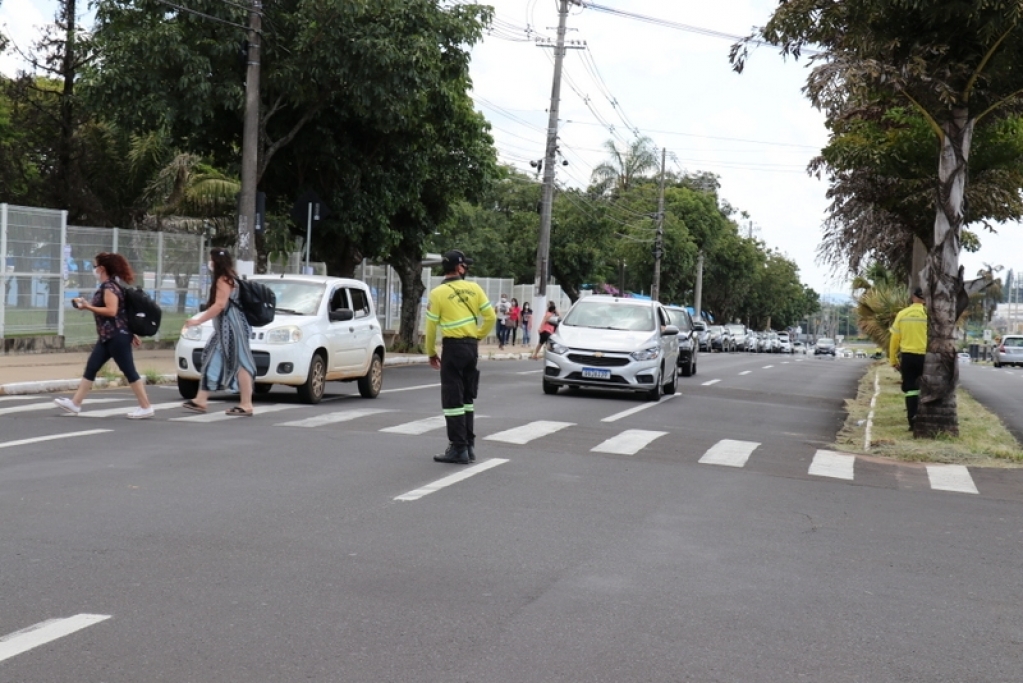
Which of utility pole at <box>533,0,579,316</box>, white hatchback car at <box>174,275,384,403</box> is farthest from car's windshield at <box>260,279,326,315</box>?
utility pole at <box>533,0,579,316</box>

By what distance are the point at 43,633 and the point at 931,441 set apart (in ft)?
42.6

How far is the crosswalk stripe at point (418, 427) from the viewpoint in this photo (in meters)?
14.3

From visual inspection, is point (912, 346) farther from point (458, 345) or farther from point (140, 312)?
point (140, 312)

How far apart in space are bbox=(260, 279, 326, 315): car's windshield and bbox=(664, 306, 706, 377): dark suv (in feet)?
47.4

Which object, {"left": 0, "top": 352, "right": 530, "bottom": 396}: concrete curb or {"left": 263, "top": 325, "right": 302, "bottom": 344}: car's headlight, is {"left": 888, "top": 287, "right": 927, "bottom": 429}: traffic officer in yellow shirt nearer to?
{"left": 0, "top": 352, "right": 530, "bottom": 396}: concrete curb

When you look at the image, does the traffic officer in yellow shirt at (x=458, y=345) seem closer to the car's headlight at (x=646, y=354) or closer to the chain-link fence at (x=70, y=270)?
the car's headlight at (x=646, y=354)

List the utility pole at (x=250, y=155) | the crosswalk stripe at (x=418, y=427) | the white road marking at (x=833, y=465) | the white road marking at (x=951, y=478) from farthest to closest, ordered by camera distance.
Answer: the utility pole at (x=250, y=155) < the crosswalk stripe at (x=418, y=427) < the white road marking at (x=833, y=465) < the white road marking at (x=951, y=478)

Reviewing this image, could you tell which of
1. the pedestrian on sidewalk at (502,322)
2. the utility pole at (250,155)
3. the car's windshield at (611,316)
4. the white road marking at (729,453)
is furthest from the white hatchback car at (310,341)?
the pedestrian on sidewalk at (502,322)

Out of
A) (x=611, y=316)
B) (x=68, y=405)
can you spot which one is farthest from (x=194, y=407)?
(x=611, y=316)

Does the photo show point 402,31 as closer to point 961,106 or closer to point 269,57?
point 269,57

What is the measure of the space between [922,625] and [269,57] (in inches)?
864

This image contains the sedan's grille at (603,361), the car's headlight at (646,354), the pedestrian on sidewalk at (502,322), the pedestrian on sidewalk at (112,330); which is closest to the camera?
the pedestrian on sidewalk at (112,330)

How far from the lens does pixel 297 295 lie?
1817 cm

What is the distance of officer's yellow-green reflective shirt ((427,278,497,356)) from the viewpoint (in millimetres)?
11797
